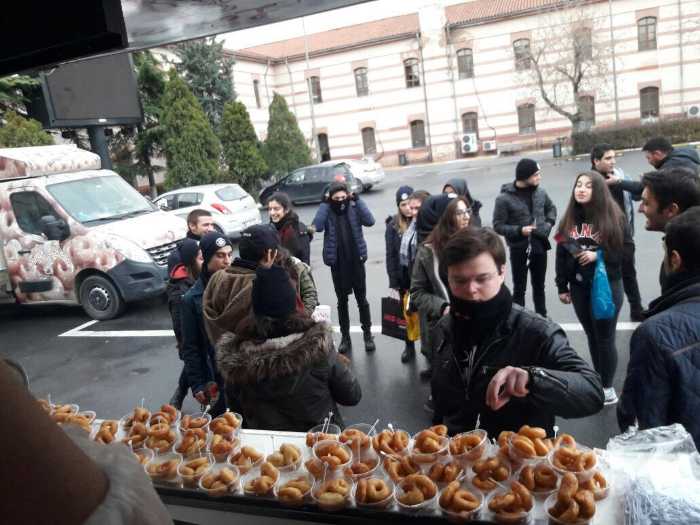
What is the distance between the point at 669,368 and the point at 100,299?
8742 mm

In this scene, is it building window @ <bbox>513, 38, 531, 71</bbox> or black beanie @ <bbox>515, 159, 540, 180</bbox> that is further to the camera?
building window @ <bbox>513, 38, 531, 71</bbox>

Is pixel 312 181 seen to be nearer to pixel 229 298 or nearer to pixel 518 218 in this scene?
pixel 518 218

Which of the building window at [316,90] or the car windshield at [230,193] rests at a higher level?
the building window at [316,90]

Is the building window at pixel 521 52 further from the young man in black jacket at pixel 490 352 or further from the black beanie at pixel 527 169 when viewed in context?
the young man in black jacket at pixel 490 352

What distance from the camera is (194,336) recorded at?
4.08 metres

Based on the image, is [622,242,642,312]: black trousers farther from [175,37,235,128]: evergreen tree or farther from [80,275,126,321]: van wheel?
[175,37,235,128]: evergreen tree

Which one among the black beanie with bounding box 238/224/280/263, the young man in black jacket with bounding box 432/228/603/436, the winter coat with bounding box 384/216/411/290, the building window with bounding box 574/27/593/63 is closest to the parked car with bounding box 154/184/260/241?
the winter coat with bounding box 384/216/411/290

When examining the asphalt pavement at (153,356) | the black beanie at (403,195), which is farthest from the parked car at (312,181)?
the black beanie at (403,195)

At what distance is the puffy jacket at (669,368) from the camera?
202 centimetres

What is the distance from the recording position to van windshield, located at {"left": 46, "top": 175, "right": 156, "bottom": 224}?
900cm

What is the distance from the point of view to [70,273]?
8.97m

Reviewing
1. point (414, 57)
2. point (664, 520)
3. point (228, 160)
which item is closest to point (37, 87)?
point (228, 160)

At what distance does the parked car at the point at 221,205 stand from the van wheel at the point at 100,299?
5116 mm

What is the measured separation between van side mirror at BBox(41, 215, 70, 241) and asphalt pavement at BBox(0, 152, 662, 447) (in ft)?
5.00
